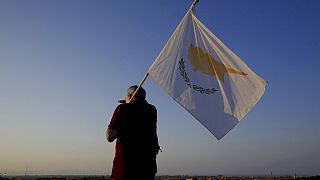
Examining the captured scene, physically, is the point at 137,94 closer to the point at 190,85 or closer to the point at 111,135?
the point at 111,135

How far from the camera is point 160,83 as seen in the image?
6781 millimetres

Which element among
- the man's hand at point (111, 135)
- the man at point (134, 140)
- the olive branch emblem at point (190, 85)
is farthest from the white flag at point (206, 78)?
the man's hand at point (111, 135)

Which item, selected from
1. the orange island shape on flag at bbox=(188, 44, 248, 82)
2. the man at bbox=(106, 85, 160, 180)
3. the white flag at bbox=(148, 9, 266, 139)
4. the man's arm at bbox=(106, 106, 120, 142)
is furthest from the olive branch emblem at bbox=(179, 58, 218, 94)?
the man's arm at bbox=(106, 106, 120, 142)

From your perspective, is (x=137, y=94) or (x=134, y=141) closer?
(x=134, y=141)

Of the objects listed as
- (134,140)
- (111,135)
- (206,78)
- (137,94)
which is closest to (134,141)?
(134,140)

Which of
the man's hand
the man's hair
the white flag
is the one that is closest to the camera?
the man's hand

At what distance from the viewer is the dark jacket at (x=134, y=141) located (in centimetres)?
555

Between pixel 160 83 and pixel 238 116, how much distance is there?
1572 mm

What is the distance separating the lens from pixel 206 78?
7.32 m

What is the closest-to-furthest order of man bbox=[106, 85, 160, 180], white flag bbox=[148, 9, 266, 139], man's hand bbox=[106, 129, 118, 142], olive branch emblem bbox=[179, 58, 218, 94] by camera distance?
man bbox=[106, 85, 160, 180] < man's hand bbox=[106, 129, 118, 142] < white flag bbox=[148, 9, 266, 139] < olive branch emblem bbox=[179, 58, 218, 94]

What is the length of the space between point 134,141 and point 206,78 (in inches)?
91.6

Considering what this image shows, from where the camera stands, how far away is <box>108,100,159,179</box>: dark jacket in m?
5.55

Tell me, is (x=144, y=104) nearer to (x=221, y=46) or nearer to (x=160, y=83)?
(x=160, y=83)

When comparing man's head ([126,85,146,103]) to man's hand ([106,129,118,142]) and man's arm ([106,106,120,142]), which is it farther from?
man's hand ([106,129,118,142])
